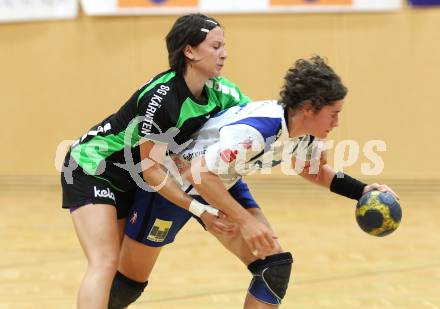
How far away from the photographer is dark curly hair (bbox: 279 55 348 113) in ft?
11.1

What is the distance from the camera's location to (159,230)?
403cm

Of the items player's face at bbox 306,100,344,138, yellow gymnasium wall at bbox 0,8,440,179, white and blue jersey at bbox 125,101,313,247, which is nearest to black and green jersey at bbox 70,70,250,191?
white and blue jersey at bbox 125,101,313,247

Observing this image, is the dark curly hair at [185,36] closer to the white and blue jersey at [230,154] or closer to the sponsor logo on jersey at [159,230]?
the white and blue jersey at [230,154]

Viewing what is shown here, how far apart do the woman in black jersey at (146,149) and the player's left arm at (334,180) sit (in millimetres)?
486

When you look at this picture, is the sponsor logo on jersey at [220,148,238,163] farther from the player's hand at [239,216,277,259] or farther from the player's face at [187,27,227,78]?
the player's face at [187,27,227,78]

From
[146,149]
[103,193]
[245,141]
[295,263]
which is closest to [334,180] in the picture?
[245,141]

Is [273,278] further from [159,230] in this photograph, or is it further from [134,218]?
[134,218]

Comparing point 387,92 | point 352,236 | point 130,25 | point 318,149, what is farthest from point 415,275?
point 130,25

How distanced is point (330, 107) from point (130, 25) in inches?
265

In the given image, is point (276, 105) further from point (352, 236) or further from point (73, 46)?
point (73, 46)

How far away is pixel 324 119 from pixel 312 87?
15cm

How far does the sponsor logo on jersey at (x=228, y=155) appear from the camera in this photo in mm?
3375

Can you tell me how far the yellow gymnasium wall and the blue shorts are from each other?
5.78m

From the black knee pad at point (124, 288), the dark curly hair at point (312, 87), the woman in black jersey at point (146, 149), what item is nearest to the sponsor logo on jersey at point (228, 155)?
the woman in black jersey at point (146, 149)
